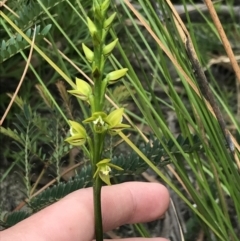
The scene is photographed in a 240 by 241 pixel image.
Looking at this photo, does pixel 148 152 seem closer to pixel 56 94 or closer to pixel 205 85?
pixel 205 85

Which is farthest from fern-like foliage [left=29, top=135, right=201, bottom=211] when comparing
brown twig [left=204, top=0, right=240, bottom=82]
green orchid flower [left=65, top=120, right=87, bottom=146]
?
green orchid flower [left=65, top=120, right=87, bottom=146]

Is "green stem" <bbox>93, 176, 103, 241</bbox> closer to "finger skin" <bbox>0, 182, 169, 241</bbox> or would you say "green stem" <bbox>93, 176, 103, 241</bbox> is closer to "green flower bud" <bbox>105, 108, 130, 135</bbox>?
"green flower bud" <bbox>105, 108, 130, 135</bbox>

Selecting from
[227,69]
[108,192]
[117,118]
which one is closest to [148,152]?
[108,192]

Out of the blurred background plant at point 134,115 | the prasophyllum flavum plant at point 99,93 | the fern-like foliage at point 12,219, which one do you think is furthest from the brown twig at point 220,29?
the fern-like foliage at point 12,219

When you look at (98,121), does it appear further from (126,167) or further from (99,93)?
(126,167)

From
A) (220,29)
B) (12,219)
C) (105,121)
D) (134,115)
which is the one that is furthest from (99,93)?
(134,115)
